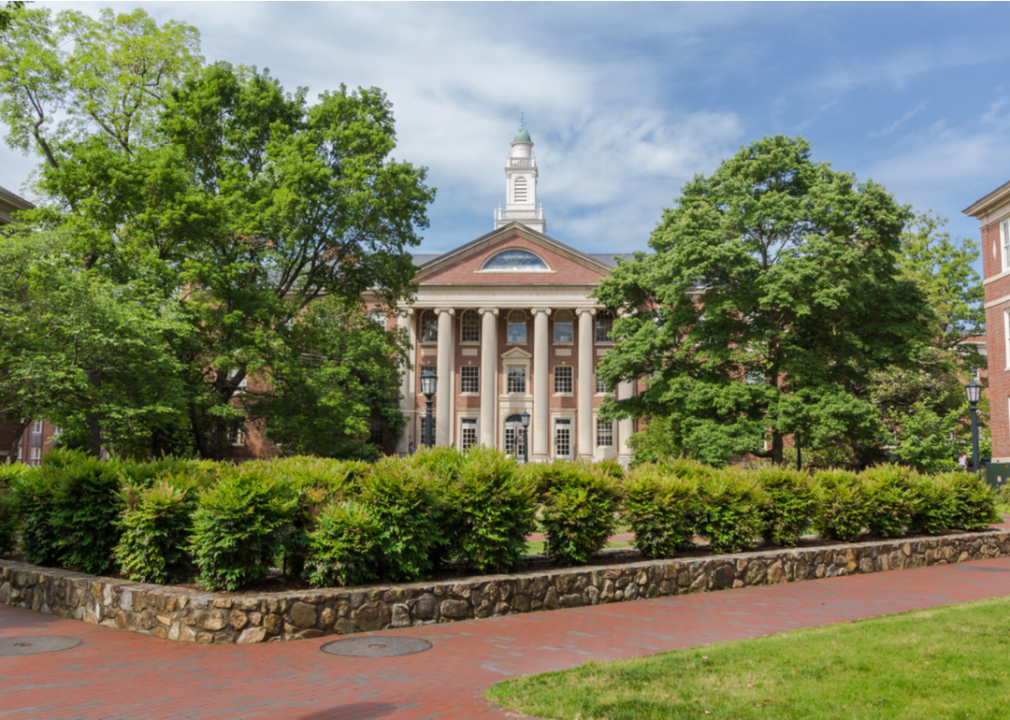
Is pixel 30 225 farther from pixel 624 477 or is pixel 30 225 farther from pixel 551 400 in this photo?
pixel 551 400

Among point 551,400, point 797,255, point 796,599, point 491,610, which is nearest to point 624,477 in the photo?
point 796,599

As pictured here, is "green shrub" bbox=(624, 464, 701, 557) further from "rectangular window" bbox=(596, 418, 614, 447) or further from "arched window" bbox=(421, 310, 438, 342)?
"arched window" bbox=(421, 310, 438, 342)

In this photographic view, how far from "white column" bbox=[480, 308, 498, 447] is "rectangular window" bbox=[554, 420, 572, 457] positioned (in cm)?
A: 417

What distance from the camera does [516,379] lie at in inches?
2073

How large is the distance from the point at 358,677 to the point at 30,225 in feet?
66.8

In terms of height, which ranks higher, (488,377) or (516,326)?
(516,326)

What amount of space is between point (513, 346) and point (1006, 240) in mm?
29668

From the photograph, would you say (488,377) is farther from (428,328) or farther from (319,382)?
(319,382)

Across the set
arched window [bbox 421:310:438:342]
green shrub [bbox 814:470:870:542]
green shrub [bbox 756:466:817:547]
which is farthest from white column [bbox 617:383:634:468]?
green shrub [bbox 756:466:817:547]

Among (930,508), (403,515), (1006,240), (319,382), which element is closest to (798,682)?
(403,515)

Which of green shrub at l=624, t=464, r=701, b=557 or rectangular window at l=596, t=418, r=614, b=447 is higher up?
rectangular window at l=596, t=418, r=614, b=447

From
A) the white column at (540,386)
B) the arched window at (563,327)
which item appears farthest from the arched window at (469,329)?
the arched window at (563,327)

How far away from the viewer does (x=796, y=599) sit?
9.80 m

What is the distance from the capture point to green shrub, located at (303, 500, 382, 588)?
26.1ft
